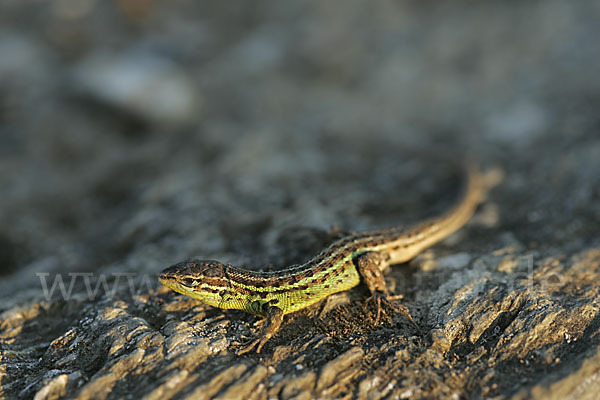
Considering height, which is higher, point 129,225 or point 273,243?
point 129,225

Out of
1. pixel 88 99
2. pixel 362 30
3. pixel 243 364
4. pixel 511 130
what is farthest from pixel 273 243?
pixel 362 30

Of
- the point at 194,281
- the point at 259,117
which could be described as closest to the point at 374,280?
the point at 194,281

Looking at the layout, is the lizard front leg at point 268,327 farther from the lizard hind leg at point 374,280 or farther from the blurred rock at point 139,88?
the blurred rock at point 139,88

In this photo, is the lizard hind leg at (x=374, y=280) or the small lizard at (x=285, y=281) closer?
→ the small lizard at (x=285, y=281)

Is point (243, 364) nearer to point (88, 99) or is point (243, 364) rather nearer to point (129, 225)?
point (129, 225)

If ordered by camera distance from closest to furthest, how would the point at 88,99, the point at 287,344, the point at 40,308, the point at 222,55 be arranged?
the point at 287,344 < the point at 40,308 < the point at 88,99 < the point at 222,55

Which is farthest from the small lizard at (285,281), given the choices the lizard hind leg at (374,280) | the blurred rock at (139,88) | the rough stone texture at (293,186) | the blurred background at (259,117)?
the blurred rock at (139,88)

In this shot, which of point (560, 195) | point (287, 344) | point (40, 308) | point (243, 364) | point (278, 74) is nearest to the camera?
point (243, 364)

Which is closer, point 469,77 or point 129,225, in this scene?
point 129,225

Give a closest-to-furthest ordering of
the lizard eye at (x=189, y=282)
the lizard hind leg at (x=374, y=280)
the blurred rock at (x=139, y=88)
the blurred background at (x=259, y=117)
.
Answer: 1. the lizard eye at (x=189, y=282)
2. the lizard hind leg at (x=374, y=280)
3. the blurred background at (x=259, y=117)
4. the blurred rock at (x=139, y=88)
